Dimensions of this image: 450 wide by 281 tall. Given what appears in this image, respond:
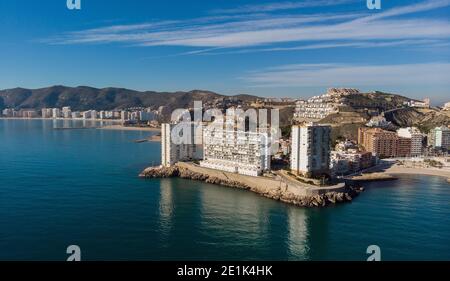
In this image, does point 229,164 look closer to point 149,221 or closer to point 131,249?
point 149,221

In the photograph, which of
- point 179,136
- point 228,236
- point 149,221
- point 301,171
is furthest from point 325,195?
point 179,136

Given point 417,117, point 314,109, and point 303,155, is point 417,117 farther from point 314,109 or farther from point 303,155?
point 303,155

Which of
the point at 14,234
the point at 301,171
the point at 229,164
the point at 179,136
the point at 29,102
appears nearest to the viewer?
the point at 14,234

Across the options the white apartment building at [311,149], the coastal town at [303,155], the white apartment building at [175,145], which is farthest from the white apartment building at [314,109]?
the white apartment building at [311,149]

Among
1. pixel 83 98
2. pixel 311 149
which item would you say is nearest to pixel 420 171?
pixel 311 149
